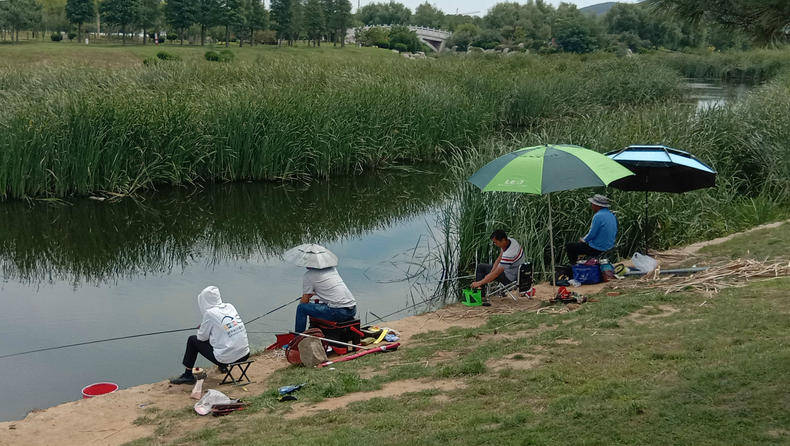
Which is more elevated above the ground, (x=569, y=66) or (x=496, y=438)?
(x=569, y=66)

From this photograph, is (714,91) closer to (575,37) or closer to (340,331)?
(340,331)

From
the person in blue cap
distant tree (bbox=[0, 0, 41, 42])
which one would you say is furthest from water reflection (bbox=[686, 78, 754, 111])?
distant tree (bbox=[0, 0, 41, 42])

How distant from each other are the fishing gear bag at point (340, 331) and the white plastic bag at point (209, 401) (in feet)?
6.54

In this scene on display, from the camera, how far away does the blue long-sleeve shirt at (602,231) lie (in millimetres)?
11625

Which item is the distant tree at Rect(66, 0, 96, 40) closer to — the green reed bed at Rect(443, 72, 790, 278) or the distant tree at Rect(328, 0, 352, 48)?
the distant tree at Rect(328, 0, 352, 48)

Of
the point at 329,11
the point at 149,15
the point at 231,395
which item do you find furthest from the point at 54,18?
the point at 231,395

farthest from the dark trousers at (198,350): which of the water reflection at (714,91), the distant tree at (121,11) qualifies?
the distant tree at (121,11)

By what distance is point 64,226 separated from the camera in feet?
57.1

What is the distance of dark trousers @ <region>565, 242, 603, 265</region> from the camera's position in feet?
38.8

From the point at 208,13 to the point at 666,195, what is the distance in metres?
59.9

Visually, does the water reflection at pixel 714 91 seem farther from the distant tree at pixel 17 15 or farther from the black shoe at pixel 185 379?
the distant tree at pixel 17 15

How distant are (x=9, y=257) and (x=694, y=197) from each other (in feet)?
42.8

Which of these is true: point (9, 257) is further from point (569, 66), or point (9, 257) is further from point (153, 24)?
point (153, 24)

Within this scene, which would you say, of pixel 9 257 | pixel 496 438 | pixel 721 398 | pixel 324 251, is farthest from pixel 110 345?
pixel 721 398
